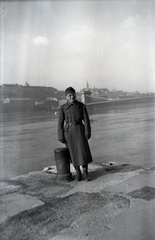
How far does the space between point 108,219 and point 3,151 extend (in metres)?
7.16

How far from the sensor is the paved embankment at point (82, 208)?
2896 millimetres

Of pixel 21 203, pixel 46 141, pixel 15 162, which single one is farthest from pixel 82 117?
pixel 46 141

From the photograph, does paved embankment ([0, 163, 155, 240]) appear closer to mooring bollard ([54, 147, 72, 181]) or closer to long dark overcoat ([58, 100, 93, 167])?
mooring bollard ([54, 147, 72, 181])

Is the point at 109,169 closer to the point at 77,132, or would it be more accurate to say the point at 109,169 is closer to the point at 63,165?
the point at 63,165

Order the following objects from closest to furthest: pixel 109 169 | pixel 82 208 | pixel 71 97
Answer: pixel 82 208
pixel 71 97
pixel 109 169

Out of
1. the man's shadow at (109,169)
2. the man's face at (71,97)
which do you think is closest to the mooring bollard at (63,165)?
the man's shadow at (109,169)

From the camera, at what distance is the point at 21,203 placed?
390cm

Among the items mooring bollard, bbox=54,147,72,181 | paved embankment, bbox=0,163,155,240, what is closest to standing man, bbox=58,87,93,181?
mooring bollard, bbox=54,147,72,181

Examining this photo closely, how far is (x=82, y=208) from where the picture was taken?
351 cm

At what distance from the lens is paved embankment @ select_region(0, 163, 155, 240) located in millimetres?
2896

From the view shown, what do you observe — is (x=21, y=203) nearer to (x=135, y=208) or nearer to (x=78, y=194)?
(x=78, y=194)

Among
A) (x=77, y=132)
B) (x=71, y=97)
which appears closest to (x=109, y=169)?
(x=77, y=132)

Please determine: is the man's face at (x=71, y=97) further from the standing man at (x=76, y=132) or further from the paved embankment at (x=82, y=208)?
the paved embankment at (x=82, y=208)

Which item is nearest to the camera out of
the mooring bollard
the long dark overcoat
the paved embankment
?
the paved embankment
